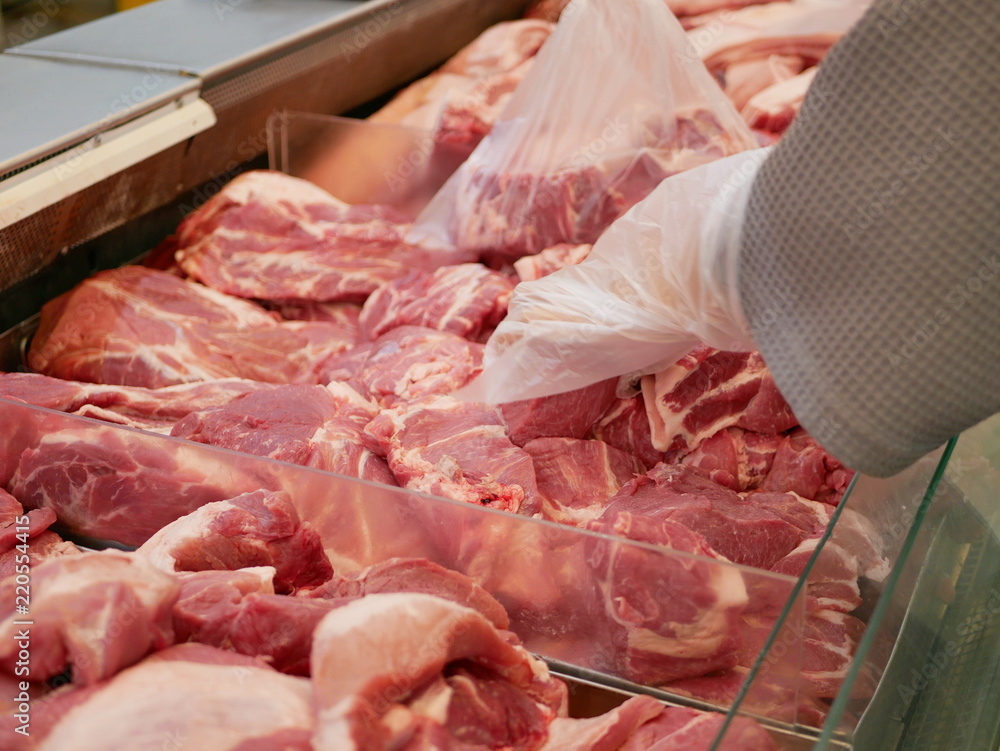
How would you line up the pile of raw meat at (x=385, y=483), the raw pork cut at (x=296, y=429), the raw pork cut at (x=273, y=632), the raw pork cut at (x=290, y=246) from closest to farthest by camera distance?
the pile of raw meat at (x=385, y=483) → the raw pork cut at (x=273, y=632) → the raw pork cut at (x=296, y=429) → the raw pork cut at (x=290, y=246)

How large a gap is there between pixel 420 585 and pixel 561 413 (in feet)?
2.30

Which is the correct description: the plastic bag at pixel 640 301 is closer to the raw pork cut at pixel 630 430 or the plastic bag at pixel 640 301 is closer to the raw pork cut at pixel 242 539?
the raw pork cut at pixel 630 430

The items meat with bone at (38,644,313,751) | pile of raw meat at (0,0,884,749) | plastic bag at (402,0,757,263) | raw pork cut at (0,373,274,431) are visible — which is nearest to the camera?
meat with bone at (38,644,313,751)

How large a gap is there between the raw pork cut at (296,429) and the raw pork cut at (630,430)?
563mm

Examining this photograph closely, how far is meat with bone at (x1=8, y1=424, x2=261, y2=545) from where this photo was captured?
1962mm

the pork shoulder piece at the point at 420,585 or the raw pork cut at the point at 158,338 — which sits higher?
the raw pork cut at the point at 158,338

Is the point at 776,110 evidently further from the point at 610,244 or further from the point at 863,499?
the point at 863,499

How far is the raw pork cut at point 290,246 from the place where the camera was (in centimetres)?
316

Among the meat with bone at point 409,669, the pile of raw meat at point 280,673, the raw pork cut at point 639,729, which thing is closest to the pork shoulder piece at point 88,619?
the pile of raw meat at point 280,673

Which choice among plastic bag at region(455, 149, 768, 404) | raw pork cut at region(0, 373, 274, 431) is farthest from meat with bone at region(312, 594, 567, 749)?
raw pork cut at region(0, 373, 274, 431)

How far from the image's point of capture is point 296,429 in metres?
2.33

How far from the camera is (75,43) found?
10.2 feet

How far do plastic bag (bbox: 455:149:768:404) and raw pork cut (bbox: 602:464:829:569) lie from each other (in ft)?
0.94

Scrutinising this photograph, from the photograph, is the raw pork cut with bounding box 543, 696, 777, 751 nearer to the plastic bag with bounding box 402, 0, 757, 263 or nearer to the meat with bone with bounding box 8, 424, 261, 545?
the meat with bone with bounding box 8, 424, 261, 545
